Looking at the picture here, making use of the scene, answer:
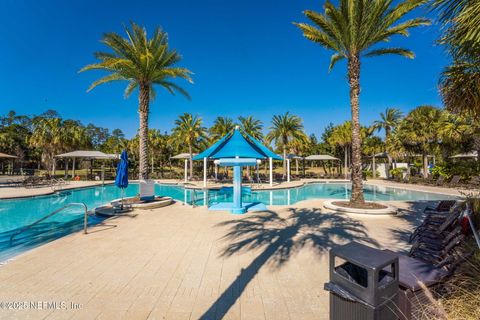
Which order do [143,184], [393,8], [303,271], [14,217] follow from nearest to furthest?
[303,271], [393,8], [14,217], [143,184]

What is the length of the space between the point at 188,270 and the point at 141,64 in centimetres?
1125

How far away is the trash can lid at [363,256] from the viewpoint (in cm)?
195

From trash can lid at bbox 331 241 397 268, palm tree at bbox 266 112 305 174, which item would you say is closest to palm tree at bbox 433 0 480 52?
trash can lid at bbox 331 241 397 268

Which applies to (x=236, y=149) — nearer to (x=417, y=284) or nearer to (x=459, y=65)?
(x=459, y=65)

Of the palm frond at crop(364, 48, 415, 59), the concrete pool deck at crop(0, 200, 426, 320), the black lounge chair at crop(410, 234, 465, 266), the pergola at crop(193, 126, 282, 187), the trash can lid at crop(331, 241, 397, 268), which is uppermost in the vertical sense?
the palm frond at crop(364, 48, 415, 59)

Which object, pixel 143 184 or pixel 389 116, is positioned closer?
pixel 143 184

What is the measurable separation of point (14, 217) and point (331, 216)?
13.5 meters

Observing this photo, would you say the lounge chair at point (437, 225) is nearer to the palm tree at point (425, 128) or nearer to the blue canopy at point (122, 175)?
the blue canopy at point (122, 175)

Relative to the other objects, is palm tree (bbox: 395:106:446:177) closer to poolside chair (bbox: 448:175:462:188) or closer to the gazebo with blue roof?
poolside chair (bbox: 448:175:462:188)

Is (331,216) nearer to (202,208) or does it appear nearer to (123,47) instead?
A: (202,208)

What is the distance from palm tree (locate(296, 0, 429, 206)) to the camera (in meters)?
9.07

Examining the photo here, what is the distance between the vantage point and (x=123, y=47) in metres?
12.2

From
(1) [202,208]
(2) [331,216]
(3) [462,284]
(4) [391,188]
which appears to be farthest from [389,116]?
(3) [462,284]

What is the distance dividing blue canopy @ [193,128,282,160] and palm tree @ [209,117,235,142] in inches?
742
